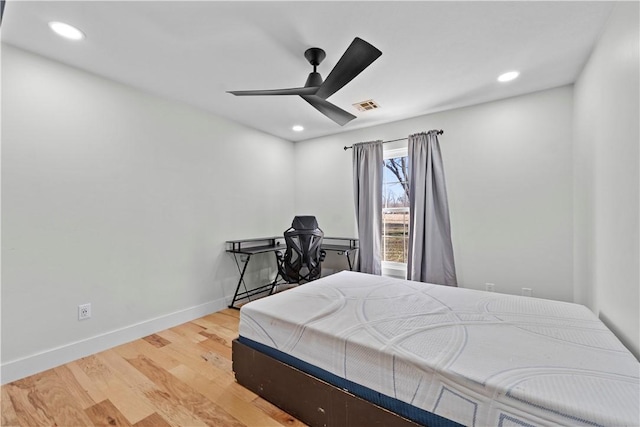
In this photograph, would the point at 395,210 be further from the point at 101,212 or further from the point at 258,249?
the point at 101,212

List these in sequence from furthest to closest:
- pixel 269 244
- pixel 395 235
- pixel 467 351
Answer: pixel 269 244, pixel 395 235, pixel 467 351

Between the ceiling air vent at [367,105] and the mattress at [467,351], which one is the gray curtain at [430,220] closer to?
the ceiling air vent at [367,105]

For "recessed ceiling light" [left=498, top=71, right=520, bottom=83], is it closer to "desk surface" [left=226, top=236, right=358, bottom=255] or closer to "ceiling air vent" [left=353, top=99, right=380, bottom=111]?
"ceiling air vent" [left=353, top=99, right=380, bottom=111]

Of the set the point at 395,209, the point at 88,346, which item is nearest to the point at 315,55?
the point at 395,209

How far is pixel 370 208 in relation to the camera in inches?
140

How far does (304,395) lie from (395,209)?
8.58ft

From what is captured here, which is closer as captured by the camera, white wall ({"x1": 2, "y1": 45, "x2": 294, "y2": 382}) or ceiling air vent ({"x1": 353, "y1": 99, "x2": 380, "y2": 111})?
white wall ({"x1": 2, "y1": 45, "x2": 294, "y2": 382})

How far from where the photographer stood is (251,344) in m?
1.75

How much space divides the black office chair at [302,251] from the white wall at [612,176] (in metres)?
2.39

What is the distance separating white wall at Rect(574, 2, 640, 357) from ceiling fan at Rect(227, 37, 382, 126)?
131 centimetres

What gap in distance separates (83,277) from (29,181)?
0.81 metres

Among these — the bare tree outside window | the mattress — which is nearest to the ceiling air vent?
the bare tree outside window

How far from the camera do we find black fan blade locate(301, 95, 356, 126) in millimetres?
2150

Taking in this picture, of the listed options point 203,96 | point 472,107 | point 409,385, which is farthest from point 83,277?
point 472,107
